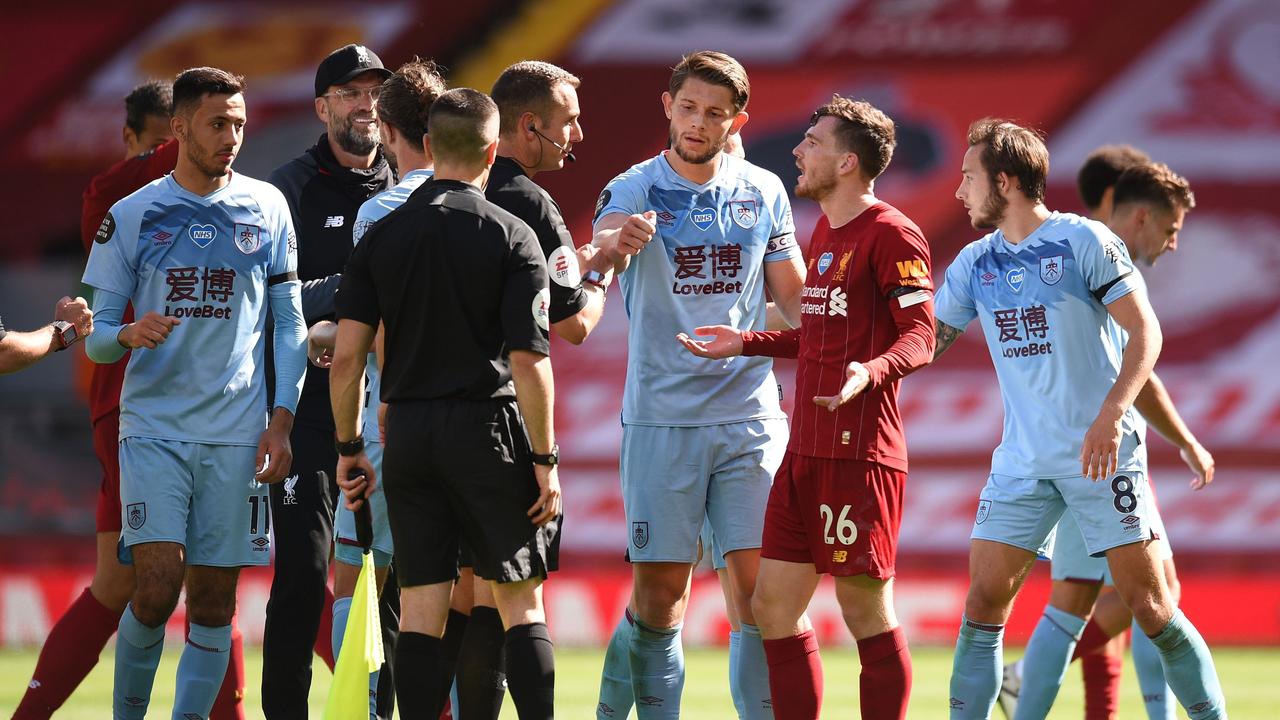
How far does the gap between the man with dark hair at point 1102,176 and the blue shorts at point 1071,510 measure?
200 centimetres

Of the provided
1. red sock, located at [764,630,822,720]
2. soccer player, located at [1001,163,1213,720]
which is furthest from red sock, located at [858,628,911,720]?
soccer player, located at [1001,163,1213,720]

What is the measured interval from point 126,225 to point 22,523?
7643 mm

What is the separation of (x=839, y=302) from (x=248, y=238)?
1993 mm

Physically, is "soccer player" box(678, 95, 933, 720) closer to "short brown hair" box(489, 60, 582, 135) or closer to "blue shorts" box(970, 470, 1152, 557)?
"blue shorts" box(970, 470, 1152, 557)

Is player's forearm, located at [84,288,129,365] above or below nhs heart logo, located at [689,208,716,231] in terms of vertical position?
below

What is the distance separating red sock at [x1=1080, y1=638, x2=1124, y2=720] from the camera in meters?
6.20

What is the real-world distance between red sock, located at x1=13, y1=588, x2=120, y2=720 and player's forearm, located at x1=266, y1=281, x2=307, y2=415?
114 centimetres

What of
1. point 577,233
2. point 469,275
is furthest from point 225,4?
point 469,275

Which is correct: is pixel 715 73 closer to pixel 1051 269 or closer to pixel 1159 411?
pixel 1051 269

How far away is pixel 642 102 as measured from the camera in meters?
12.6

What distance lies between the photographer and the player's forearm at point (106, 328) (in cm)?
493

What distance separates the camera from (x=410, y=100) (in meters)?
5.13

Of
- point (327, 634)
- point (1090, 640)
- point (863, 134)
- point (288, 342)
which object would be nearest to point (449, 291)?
point (288, 342)

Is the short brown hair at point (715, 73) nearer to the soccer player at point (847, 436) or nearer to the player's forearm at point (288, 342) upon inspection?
the soccer player at point (847, 436)
